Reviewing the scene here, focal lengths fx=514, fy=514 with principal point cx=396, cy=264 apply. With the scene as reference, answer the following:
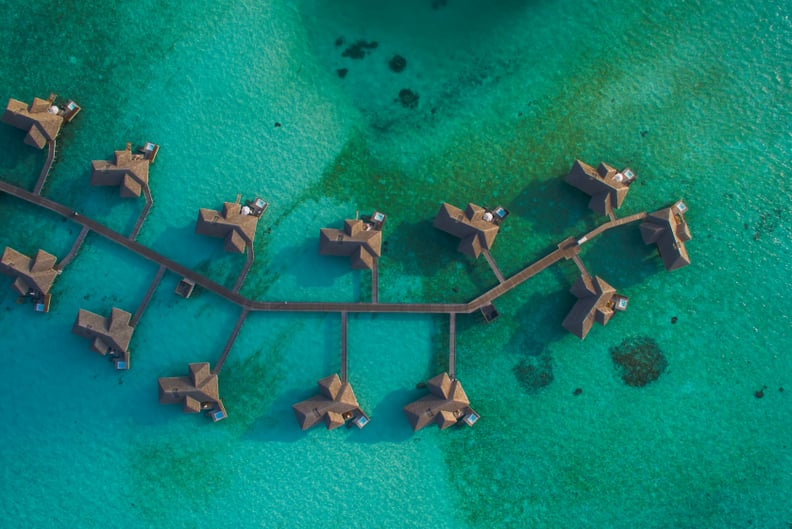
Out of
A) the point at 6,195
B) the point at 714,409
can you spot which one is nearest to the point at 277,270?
the point at 6,195

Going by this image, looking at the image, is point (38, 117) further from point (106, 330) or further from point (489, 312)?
point (489, 312)

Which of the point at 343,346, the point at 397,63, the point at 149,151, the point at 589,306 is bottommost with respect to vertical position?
the point at 343,346

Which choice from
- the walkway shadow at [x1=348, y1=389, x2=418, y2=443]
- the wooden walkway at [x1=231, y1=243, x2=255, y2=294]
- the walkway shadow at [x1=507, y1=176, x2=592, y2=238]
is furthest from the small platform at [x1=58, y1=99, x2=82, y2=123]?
the walkway shadow at [x1=507, y1=176, x2=592, y2=238]

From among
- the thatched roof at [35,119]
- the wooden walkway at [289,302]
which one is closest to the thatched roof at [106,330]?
the wooden walkway at [289,302]

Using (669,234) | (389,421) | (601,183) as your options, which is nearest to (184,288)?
(389,421)

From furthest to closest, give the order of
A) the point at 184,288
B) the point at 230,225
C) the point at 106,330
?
the point at 184,288
the point at 106,330
the point at 230,225

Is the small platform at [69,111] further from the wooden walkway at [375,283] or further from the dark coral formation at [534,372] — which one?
the dark coral formation at [534,372]

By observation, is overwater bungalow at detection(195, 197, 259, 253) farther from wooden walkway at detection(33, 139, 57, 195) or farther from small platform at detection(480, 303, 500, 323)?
small platform at detection(480, 303, 500, 323)

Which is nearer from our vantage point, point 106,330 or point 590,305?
point 106,330

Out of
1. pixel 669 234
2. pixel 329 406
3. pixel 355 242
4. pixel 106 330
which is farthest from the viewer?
pixel 669 234
